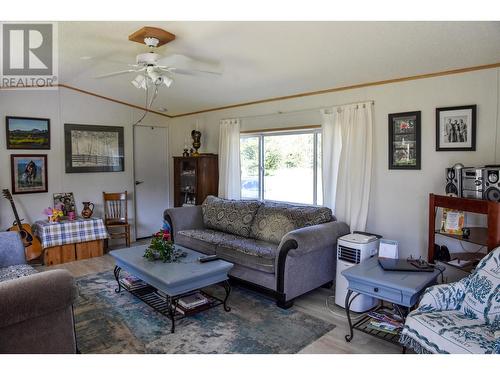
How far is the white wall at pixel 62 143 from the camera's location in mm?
4699

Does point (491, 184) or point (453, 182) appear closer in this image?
point (491, 184)

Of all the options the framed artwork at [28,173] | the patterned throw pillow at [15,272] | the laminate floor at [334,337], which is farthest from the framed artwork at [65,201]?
the laminate floor at [334,337]

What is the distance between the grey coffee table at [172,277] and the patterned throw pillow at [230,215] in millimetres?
927

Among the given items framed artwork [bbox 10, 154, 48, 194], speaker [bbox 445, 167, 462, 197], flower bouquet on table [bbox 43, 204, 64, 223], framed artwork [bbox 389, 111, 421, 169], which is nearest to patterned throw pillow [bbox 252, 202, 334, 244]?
framed artwork [bbox 389, 111, 421, 169]

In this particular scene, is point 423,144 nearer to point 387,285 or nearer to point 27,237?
point 387,285

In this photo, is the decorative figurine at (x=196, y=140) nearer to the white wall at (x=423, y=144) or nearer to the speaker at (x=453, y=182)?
the white wall at (x=423, y=144)

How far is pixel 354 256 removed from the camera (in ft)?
10.4

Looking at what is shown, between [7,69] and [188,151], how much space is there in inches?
103

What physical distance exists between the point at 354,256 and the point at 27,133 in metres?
4.50

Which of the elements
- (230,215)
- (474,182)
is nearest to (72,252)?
(230,215)

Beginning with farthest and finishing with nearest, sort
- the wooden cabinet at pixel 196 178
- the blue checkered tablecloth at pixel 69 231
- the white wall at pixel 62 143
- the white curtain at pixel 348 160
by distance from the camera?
the wooden cabinet at pixel 196 178, the white wall at pixel 62 143, the blue checkered tablecloth at pixel 69 231, the white curtain at pixel 348 160

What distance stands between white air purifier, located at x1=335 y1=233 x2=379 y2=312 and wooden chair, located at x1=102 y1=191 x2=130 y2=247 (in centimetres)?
349

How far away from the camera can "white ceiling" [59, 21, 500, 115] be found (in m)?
2.56

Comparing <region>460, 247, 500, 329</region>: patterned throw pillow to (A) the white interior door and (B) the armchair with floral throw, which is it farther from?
(A) the white interior door
